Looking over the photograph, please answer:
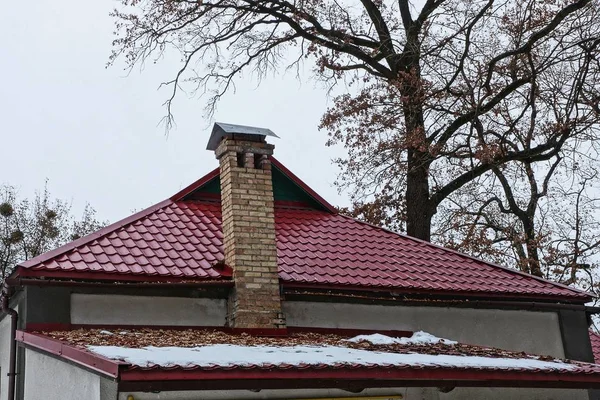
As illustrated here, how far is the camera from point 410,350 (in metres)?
9.94

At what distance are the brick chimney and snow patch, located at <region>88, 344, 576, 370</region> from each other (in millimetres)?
1629

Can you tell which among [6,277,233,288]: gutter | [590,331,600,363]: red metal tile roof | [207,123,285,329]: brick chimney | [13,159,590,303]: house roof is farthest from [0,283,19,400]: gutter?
[590,331,600,363]: red metal tile roof

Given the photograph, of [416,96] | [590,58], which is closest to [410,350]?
[590,58]

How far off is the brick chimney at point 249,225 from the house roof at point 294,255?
1.03 feet

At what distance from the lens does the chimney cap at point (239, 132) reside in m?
11.8

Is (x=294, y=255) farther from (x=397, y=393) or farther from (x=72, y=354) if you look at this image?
(x=72, y=354)

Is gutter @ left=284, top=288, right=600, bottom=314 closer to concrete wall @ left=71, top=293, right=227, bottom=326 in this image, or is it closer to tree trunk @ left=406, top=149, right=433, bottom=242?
concrete wall @ left=71, top=293, right=227, bottom=326

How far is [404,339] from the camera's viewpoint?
11297 mm

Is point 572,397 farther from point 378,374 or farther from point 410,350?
point 378,374

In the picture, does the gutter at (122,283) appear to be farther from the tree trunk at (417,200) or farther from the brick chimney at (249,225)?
the tree trunk at (417,200)

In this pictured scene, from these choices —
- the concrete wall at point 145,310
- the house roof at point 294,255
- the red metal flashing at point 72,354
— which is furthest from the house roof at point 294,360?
the house roof at point 294,255

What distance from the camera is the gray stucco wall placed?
25.3 feet

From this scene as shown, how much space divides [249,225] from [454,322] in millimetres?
3609

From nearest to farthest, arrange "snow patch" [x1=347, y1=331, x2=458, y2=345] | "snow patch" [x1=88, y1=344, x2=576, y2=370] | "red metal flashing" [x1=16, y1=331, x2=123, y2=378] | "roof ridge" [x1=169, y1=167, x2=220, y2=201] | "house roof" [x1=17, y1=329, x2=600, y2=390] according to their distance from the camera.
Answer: "red metal flashing" [x1=16, y1=331, x2=123, y2=378]
"house roof" [x1=17, y1=329, x2=600, y2=390]
"snow patch" [x1=88, y1=344, x2=576, y2=370]
"snow patch" [x1=347, y1=331, x2=458, y2=345]
"roof ridge" [x1=169, y1=167, x2=220, y2=201]
